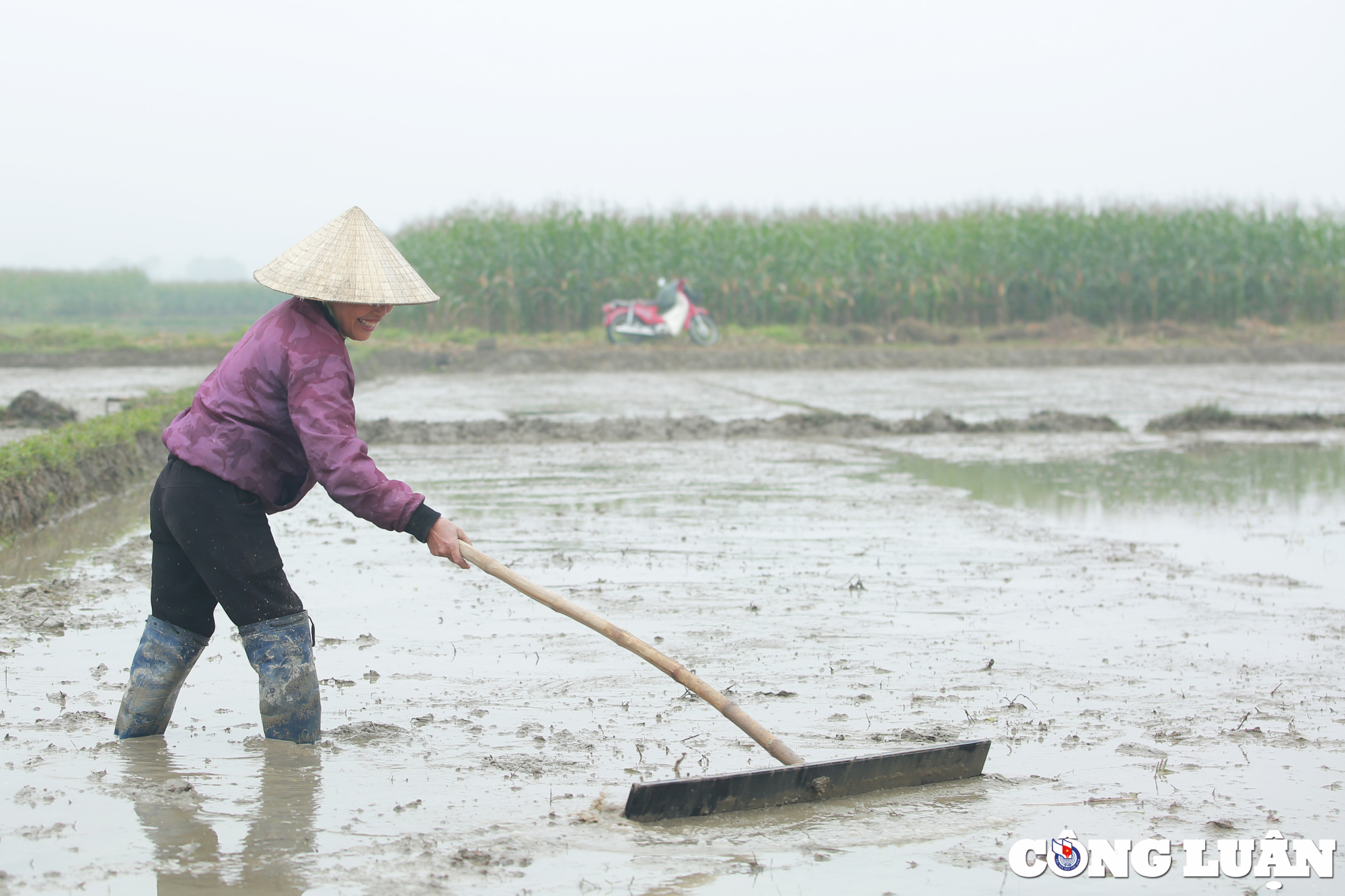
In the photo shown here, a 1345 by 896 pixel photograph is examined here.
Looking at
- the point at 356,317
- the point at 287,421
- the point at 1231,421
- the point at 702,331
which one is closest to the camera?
the point at 287,421

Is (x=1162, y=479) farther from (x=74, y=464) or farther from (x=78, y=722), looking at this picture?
(x=78, y=722)

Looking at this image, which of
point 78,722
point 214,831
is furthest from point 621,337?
→ point 214,831

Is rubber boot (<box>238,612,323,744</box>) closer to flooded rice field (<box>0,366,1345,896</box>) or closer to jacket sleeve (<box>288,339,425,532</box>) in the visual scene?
flooded rice field (<box>0,366,1345,896</box>)

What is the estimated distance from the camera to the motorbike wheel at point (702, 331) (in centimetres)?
2317

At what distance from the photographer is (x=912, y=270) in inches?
1041

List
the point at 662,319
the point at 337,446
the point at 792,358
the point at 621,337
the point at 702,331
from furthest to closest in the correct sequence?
1. the point at 621,337
2. the point at 702,331
3. the point at 662,319
4. the point at 792,358
5. the point at 337,446

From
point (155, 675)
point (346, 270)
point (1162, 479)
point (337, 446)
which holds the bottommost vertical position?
point (1162, 479)

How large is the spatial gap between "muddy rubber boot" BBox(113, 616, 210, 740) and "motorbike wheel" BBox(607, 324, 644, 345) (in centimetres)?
1944

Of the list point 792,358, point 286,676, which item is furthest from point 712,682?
point 792,358

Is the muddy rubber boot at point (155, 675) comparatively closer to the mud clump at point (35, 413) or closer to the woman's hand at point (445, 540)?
the woman's hand at point (445, 540)

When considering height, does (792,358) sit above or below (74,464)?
above

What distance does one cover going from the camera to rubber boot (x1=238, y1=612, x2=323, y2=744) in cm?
349

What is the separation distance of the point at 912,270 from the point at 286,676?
24166mm

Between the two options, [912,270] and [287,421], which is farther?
[912,270]
